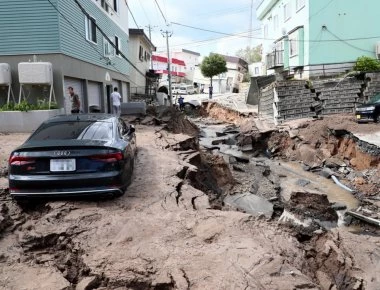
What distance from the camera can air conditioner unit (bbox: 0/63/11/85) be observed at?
533 inches

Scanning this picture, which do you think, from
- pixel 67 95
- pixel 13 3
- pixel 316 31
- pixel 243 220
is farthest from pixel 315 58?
pixel 243 220

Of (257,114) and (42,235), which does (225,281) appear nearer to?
(42,235)

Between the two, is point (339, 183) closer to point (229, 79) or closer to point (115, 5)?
point (115, 5)

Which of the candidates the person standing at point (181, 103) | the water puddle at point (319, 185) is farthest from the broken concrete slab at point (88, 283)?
the person standing at point (181, 103)

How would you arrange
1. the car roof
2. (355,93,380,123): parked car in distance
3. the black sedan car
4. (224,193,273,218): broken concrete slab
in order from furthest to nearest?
1. (355,93,380,123): parked car in distance
2. (224,193,273,218): broken concrete slab
3. the car roof
4. the black sedan car

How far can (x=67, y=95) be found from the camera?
15.0 metres

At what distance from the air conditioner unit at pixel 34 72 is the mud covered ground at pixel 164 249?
8.03m

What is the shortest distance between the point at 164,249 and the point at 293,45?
25674mm

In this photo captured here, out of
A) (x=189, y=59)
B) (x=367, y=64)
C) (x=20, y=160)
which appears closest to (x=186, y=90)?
(x=189, y=59)

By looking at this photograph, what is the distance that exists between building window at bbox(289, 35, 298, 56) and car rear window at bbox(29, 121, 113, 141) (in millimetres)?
22474

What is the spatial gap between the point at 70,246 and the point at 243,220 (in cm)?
218

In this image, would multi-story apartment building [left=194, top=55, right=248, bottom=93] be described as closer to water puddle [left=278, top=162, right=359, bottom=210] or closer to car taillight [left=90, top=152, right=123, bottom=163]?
water puddle [left=278, top=162, right=359, bottom=210]

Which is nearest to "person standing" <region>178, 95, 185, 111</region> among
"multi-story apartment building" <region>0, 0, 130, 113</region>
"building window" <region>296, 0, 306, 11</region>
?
"building window" <region>296, 0, 306, 11</region>

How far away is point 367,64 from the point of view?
22.7 metres
